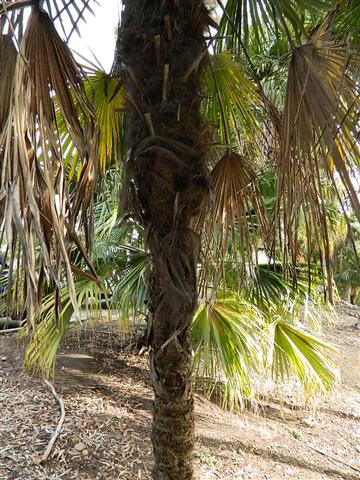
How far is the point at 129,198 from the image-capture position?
1418 mm

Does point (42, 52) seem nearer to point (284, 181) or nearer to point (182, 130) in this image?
point (182, 130)

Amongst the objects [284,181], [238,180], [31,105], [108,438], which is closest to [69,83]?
[31,105]

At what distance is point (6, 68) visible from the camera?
0.98 meters

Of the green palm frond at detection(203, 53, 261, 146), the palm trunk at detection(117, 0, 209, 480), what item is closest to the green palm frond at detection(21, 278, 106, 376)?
the palm trunk at detection(117, 0, 209, 480)

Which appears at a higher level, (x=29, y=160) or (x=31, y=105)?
(x=31, y=105)

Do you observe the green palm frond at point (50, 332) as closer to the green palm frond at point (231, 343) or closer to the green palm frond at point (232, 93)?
the green palm frond at point (231, 343)

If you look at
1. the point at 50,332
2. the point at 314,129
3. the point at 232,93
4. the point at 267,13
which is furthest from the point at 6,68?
the point at 50,332

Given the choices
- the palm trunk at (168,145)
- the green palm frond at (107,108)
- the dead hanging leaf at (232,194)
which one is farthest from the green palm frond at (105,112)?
the dead hanging leaf at (232,194)

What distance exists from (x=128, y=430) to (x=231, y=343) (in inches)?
37.9

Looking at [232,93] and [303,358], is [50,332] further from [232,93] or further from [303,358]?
[232,93]

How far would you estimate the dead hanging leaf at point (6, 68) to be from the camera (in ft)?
3.17

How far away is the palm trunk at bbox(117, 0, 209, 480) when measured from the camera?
52.2 inches

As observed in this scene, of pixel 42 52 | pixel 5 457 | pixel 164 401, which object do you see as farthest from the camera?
pixel 5 457

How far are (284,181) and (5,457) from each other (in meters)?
2.17
